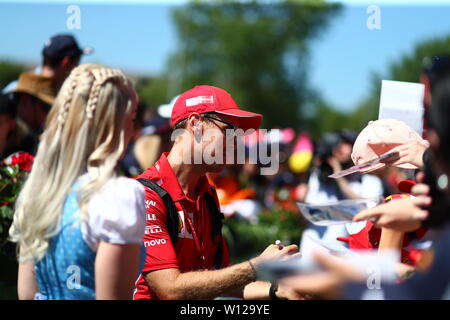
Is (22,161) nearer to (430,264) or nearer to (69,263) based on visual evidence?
(69,263)

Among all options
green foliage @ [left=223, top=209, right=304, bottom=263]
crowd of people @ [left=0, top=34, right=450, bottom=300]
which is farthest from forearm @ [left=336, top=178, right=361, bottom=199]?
crowd of people @ [left=0, top=34, right=450, bottom=300]

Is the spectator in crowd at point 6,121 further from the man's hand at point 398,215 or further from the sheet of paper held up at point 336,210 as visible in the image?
the man's hand at point 398,215

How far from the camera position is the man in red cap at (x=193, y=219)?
272 centimetres

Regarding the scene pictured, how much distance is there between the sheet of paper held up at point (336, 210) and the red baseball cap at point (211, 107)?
67 cm

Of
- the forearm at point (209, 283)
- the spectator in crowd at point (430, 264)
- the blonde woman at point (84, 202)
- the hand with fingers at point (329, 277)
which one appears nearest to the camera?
the spectator in crowd at point (430, 264)

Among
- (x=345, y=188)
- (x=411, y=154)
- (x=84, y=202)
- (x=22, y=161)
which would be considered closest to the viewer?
(x=84, y=202)

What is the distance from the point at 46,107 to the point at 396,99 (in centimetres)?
309

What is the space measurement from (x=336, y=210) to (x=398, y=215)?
0.37 meters

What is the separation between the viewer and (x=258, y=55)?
5528 centimetres

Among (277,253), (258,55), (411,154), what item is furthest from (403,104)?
(258,55)

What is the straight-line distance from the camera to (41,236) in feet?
7.07

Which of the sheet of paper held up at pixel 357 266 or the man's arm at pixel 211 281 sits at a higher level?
the sheet of paper held up at pixel 357 266

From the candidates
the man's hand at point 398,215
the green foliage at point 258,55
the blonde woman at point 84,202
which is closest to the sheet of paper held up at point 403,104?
the man's hand at point 398,215

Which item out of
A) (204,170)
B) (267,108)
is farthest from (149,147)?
(267,108)
